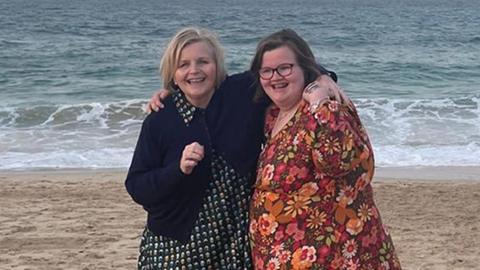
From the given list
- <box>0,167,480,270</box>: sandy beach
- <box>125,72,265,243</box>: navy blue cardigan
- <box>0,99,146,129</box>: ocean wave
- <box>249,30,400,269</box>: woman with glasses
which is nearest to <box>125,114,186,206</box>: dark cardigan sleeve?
<box>125,72,265,243</box>: navy blue cardigan

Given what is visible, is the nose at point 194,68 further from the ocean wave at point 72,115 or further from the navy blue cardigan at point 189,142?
the ocean wave at point 72,115

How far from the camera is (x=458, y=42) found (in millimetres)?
35375

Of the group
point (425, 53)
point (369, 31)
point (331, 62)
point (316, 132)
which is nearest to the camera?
point (316, 132)

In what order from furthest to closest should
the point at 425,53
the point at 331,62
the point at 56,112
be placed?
the point at 425,53 → the point at 331,62 → the point at 56,112

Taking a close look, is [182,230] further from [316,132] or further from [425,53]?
[425,53]

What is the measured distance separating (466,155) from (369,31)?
30.5 metres

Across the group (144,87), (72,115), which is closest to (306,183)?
(72,115)

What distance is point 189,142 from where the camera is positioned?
9.55ft

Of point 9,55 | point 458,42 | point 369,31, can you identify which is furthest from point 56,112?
point 369,31

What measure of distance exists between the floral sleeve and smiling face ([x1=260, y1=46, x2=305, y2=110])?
13 centimetres

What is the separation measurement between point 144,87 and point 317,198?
1768 centimetres

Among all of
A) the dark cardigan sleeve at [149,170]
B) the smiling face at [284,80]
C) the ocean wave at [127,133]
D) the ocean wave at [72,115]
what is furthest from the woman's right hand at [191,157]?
the ocean wave at [72,115]

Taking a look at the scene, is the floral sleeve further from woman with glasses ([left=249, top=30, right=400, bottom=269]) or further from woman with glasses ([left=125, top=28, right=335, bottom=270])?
woman with glasses ([left=125, top=28, right=335, bottom=270])

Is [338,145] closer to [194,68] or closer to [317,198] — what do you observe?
[317,198]
